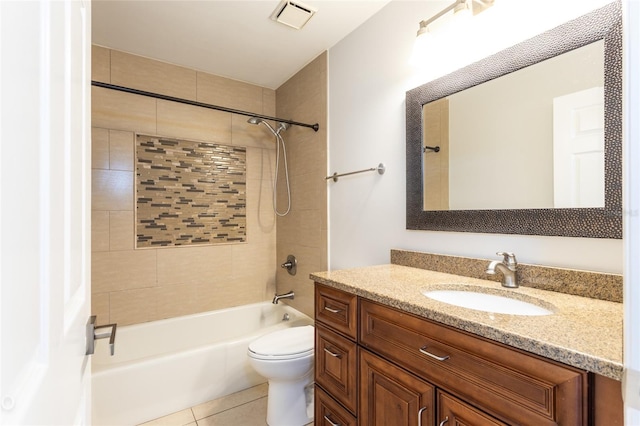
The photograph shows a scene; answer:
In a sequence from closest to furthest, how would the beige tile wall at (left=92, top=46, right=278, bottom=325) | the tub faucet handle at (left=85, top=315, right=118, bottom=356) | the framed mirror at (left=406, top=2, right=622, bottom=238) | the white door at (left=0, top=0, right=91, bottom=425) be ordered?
the white door at (left=0, top=0, right=91, bottom=425), the tub faucet handle at (left=85, top=315, right=118, bottom=356), the framed mirror at (left=406, top=2, right=622, bottom=238), the beige tile wall at (left=92, top=46, right=278, bottom=325)

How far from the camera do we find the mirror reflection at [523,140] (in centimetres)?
100

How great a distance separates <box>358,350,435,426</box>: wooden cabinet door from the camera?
2.99 ft

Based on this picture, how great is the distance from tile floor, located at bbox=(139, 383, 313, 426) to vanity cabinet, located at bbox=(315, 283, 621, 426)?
2.21 feet

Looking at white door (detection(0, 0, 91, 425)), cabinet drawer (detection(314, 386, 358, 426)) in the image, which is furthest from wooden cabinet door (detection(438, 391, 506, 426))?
white door (detection(0, 0, 91, 425))

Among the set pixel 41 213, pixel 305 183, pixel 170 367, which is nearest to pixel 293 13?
pixel 305 183

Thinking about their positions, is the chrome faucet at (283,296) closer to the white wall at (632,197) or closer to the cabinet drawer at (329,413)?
the cabinet drawer at (329,413)

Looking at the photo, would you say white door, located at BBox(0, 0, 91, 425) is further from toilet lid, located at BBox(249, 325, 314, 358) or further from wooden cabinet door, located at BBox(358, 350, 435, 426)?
toilet lid, located at BBox(249, 325, 314, 358)

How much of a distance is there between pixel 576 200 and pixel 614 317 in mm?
410

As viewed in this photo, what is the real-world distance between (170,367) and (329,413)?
3.68 feet

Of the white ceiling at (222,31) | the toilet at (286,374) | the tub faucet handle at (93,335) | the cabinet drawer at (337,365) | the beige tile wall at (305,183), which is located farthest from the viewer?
the beige tile wall at (305,183)

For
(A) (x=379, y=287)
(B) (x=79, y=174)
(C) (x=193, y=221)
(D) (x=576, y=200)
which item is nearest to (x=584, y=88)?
(D) (x=576, y=200)

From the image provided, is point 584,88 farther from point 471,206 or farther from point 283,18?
point 283,18

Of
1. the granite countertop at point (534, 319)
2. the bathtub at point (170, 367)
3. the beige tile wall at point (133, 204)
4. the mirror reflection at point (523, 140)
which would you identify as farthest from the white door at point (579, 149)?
the beige tile wall at point (133, 204)

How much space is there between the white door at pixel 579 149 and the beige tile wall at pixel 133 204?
226 centimetres
